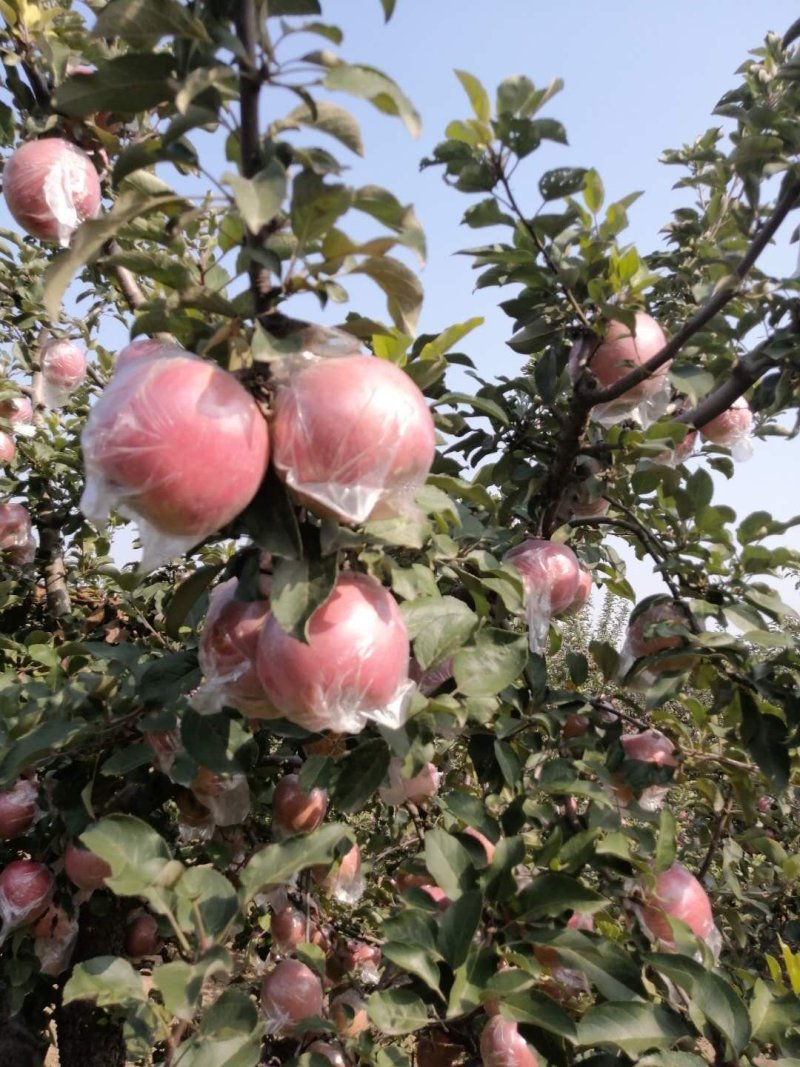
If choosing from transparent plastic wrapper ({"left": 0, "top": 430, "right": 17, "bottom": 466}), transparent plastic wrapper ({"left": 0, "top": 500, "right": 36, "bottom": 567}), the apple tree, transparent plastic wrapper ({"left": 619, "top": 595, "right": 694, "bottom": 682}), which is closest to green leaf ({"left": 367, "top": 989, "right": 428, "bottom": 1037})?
the apple tree

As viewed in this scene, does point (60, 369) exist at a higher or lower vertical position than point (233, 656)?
lower

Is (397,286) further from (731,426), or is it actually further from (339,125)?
(731,426)

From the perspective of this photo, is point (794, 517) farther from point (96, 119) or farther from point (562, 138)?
point (96, 119)

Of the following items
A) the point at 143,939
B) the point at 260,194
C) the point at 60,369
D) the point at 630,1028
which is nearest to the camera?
the point at 260,194

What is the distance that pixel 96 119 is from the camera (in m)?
1.58

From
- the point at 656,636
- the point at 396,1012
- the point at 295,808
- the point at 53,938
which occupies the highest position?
the point at 656,636

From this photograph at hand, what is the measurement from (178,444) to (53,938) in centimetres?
139

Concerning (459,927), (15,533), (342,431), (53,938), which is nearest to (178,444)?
(342,431)

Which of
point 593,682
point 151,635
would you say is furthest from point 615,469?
point 593,682

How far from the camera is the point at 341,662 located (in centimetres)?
81

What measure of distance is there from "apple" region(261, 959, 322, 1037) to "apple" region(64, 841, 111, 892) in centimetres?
36

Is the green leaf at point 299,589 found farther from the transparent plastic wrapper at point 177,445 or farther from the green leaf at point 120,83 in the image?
the green leaf at point 120,83

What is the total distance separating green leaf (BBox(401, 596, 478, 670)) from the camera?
1.02 m

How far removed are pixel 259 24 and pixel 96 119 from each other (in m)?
0.97
